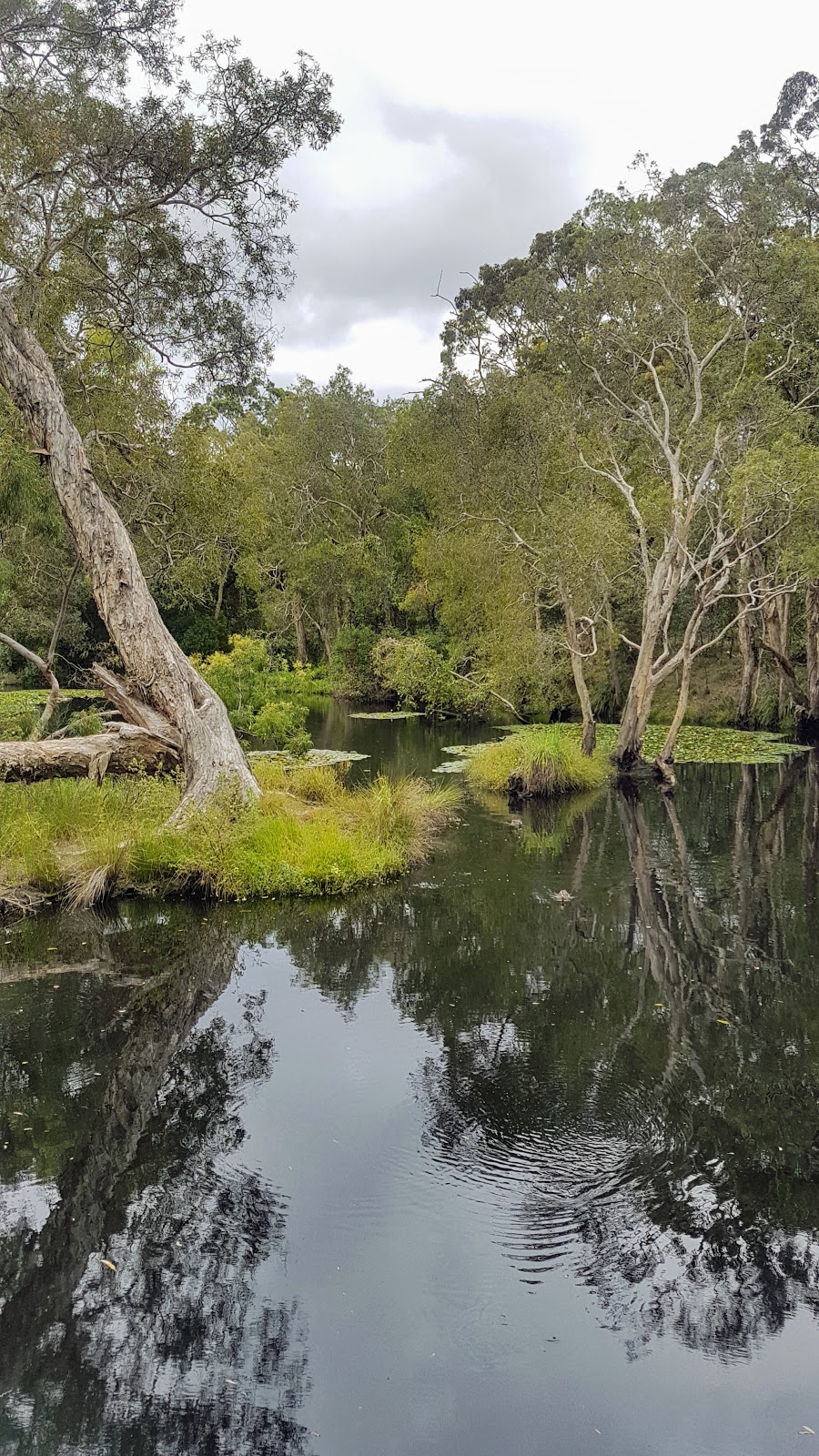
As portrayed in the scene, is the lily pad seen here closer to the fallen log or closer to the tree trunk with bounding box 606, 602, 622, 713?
the tree trunk with bounding box 606, 602, 622, 713

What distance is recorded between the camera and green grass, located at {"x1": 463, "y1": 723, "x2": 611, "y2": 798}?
17.7 metres

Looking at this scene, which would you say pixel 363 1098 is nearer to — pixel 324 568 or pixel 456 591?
pixel 456 591

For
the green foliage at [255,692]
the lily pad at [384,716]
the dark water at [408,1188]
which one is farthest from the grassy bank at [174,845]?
the lily pad at [384,716]

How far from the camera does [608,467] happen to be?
23391 mm

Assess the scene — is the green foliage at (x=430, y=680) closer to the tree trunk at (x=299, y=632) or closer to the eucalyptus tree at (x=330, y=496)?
the eucalyptus tree at (x=330, y=496)

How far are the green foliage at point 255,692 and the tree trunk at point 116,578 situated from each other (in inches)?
392

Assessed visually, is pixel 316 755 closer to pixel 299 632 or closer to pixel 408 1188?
pixel 408 1188

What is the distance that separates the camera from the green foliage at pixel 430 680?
31.2m

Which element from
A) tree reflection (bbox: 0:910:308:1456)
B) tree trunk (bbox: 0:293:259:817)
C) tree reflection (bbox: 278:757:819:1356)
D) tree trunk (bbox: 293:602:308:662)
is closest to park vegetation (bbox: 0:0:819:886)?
tree trunk (bbox: 0:293:259:817)

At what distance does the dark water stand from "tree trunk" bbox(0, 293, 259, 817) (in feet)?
9.76

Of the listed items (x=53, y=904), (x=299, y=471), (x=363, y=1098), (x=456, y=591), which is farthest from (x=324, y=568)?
(x=363, y=1098)

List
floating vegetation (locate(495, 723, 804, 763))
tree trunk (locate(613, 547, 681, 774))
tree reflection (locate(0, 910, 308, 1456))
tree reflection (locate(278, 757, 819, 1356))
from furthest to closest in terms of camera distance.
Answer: floating vegetation (locate(495, 723, 804, 763))
tree trunk (locate(613, 547, 681, 774))
tree reflection (locate(278, 757, 819, 1356))
tree reflection (locate(0, 910, 308, 1456))

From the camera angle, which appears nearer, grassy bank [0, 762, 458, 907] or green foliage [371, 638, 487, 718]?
grassy bank [0, 762, 458, 907]

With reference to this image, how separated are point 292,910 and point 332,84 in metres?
10.2
